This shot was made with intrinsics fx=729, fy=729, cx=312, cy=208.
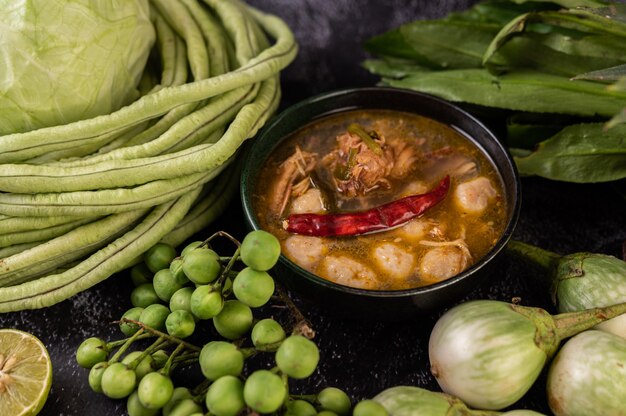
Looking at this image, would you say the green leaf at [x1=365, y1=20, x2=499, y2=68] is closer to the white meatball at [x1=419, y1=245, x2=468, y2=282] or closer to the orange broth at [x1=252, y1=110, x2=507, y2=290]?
the orange broth at [x1=252, y1=110, x2=507, y2=290]

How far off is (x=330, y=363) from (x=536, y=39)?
1217 millimetres

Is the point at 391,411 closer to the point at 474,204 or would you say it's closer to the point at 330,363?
the point at 330,363

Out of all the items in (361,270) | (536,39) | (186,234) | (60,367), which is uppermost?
(536,39)

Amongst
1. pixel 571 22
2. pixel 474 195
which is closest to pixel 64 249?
pixel 474 195

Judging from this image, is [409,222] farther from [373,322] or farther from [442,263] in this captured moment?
[373,322]

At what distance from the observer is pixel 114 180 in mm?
1950

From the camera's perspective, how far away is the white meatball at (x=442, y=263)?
1.92 meters

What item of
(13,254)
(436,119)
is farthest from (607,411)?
(13,254)

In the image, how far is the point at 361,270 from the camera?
1.93 m

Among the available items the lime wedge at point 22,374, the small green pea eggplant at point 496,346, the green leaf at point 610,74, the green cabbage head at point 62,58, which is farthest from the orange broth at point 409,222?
the lime wedge at point 22,374

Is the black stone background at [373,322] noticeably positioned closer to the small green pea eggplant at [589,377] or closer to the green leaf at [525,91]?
the small green pea eggplant at [589,377]

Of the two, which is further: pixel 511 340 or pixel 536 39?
Answer: pixel 536 39

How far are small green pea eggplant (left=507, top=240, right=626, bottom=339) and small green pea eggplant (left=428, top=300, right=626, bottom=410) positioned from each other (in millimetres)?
73

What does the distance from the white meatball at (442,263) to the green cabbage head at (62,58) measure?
103 cm
